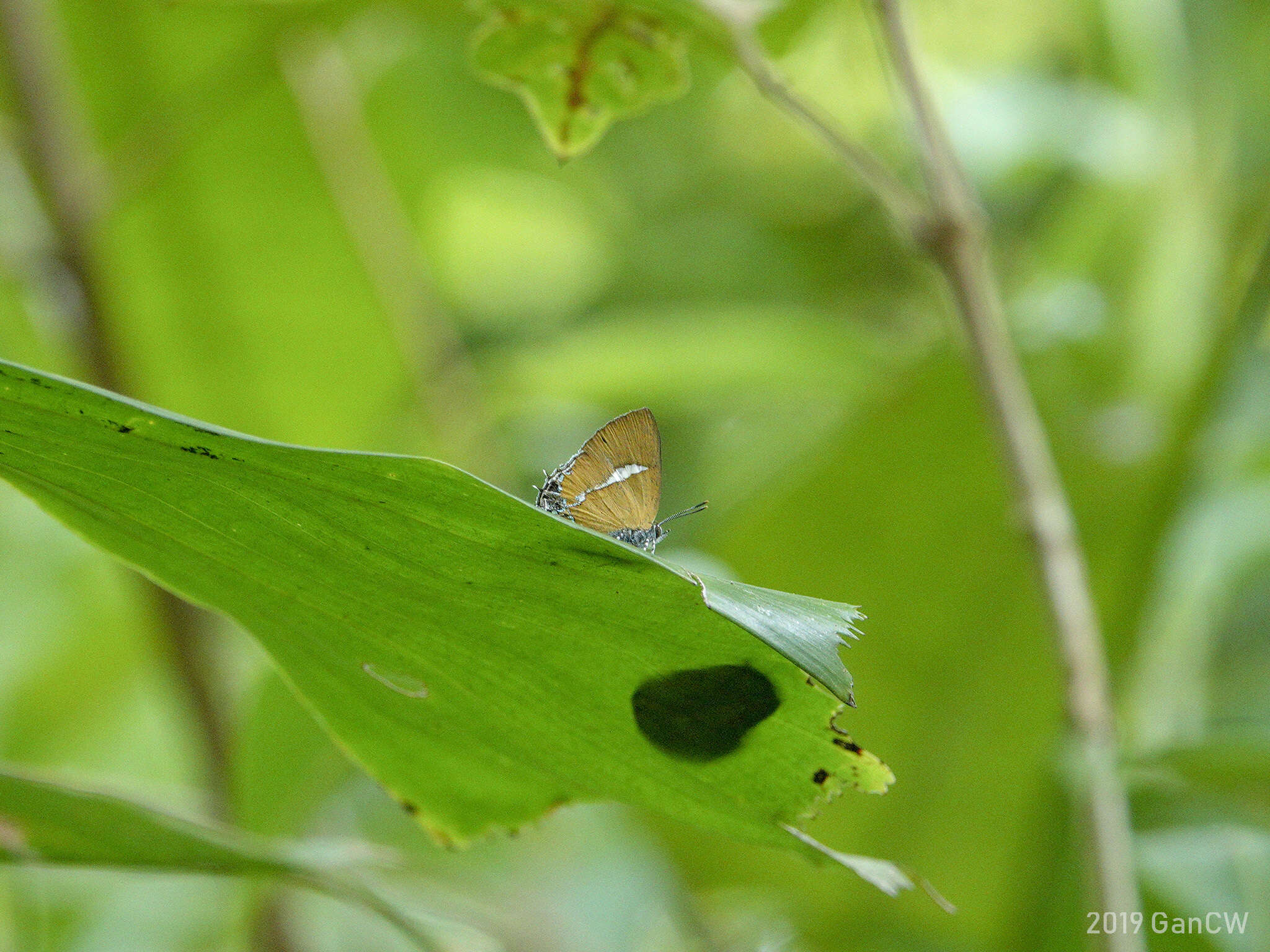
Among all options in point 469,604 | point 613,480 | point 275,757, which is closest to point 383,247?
point 275,757

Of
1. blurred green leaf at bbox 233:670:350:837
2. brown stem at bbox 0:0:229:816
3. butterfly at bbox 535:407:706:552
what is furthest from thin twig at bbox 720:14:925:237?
brown stem at bbox 0:0:229:816

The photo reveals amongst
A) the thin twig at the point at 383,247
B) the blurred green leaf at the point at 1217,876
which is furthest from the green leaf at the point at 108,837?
the thin twig at the point at 383,247

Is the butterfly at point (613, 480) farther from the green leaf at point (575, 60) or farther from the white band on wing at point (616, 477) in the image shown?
the green leaf at point (575, 60)

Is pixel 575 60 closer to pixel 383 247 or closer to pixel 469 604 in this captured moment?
pixel 469 604

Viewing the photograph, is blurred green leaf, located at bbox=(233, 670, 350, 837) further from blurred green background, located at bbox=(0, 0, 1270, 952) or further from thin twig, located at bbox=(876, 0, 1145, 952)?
thin twig, located at bbox=(876, 0, 1145, 952)

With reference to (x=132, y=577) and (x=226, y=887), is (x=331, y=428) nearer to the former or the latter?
(x=132, y=577)
